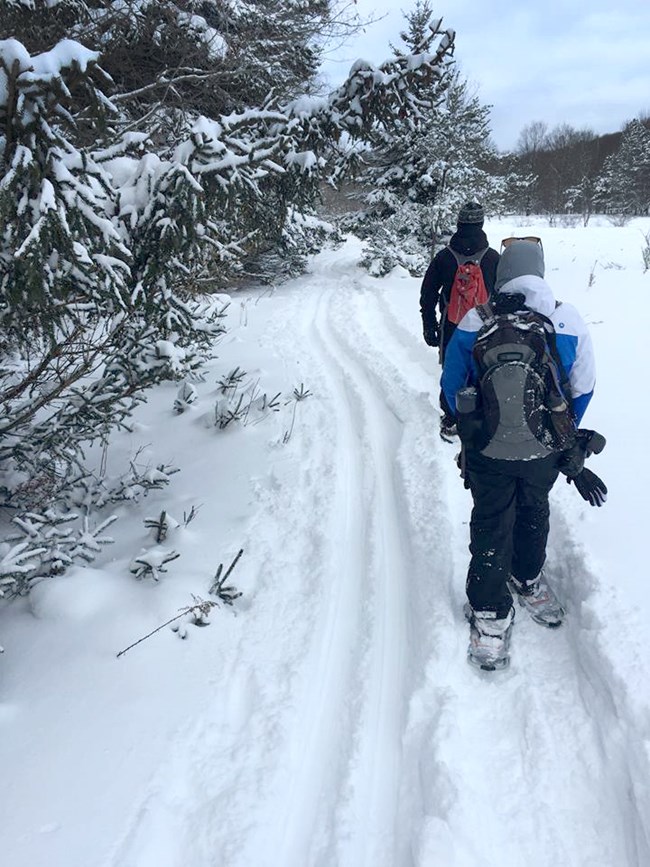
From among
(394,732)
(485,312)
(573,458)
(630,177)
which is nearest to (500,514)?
(573,458)

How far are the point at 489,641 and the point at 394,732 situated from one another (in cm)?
72

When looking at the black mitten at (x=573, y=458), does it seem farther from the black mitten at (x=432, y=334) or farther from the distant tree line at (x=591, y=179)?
the distant tree line at (x=591, y=179)

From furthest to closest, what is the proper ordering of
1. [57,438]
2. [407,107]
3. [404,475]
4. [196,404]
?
[196,404]
[404,475]
[407,107]
[57,438]

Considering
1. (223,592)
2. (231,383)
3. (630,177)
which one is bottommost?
(223,592)

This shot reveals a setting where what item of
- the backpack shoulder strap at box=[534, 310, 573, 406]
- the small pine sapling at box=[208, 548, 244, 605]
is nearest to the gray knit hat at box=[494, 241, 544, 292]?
the backpack shoulder strap at box=[534, 310, 573, 406]

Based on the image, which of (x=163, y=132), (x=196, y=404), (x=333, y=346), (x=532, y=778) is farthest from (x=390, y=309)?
(x=532, y=778)

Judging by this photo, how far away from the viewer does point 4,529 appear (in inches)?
169

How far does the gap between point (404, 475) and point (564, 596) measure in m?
1.79

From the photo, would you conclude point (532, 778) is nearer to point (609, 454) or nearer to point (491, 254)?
point (609, 454)

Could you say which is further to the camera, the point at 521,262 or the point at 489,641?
the point at 489,641

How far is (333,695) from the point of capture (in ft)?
9.06

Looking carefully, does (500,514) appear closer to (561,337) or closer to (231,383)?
(561,337)

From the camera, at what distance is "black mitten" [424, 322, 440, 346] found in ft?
17.0

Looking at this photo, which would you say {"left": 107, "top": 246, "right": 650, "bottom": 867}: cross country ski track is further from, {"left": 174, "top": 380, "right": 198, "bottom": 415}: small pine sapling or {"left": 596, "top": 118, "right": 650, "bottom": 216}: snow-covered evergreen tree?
{"left": 596, "top": 118, "right": 650, "bottom": 216}: snow-covered evergreen tree
